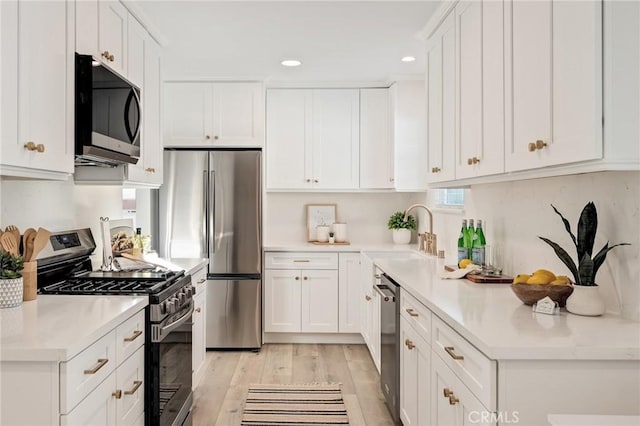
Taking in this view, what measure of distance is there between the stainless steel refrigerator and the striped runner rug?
993mm

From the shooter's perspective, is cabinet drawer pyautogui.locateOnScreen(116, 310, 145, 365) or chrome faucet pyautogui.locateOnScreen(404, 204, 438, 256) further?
chrome faucet pyautogui.locateOnScreen(404, 204, 438, 256)

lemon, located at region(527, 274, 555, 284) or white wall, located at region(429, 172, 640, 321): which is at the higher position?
white wall, located at region(429, 172, 640, 321)

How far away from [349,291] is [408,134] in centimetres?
158

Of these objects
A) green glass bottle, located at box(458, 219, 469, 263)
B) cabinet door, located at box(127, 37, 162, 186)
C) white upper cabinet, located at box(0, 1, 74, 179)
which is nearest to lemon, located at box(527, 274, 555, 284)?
green glass bottle, located at box(458, 219, 469, 263)

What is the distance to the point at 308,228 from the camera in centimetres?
515

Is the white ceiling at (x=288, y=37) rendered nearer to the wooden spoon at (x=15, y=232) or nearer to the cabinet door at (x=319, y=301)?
the wooden spoon at (x=15, y=232)

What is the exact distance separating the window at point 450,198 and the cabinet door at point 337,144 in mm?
889

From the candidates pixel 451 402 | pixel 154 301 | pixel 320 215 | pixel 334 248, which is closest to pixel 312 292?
pixel 334 248

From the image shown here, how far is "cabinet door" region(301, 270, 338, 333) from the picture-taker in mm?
4598

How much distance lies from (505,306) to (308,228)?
3323 millimetres

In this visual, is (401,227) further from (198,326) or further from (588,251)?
(588,251)

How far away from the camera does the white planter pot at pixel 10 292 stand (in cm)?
192

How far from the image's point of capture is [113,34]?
2.59m

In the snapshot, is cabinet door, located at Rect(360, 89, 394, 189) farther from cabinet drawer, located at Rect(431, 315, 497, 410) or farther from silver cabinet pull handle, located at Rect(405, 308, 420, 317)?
cabinet drawer, located at Rect(431, 315, 497, 410)
